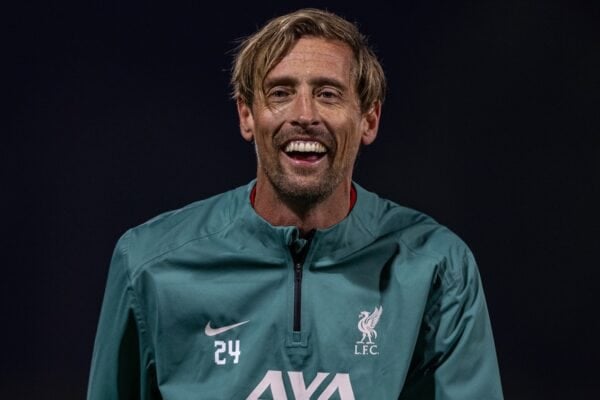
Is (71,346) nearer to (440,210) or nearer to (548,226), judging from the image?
(440,210)

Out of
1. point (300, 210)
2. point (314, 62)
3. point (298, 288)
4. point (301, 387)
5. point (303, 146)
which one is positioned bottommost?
point (301, 387)

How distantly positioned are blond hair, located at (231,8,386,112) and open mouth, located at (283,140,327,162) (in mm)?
117

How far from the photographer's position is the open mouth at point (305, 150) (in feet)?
5.15

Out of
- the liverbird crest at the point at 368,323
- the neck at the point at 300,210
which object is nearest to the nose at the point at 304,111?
the neck at the point at 300,210

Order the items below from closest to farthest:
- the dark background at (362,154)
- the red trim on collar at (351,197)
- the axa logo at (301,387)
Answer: the axa logo at (301,387) → the red trim on collar at (351,197) → the dark background at (362,154)

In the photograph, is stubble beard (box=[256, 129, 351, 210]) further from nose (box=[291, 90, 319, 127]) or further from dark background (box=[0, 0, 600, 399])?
dark background (box=[0, 0, 600, 399])

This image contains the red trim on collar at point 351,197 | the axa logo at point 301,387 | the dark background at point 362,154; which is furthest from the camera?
the dark background at point 362,154

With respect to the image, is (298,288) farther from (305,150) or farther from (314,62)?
(314,62)

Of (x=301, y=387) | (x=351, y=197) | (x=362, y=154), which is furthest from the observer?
(x=362, y=154)

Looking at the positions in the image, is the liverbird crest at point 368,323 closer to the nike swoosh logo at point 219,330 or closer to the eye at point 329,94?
the nike swoosh logo at point 219,330

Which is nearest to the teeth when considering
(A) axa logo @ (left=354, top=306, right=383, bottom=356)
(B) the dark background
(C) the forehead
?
(C) the forehead

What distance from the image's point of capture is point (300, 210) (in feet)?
5.34


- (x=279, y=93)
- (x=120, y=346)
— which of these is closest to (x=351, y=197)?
(x=279, y=93)

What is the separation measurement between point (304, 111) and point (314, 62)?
0.30ft
